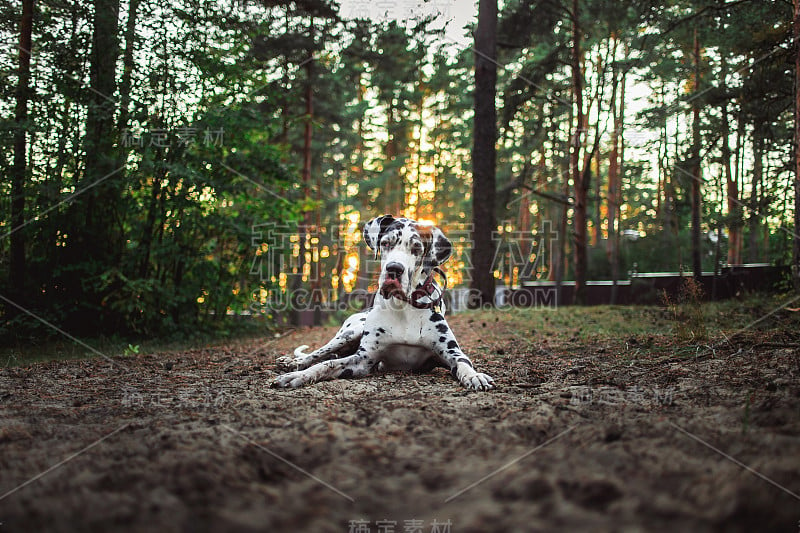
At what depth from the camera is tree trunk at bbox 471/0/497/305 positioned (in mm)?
11852

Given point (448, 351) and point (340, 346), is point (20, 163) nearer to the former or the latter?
point (340, 346)

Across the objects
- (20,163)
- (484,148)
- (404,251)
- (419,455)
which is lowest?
(419,455)

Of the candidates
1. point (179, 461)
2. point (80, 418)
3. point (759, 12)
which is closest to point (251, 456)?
point (179, 461)

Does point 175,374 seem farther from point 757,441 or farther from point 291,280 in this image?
point 291,280

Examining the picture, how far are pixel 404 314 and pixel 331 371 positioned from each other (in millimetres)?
867

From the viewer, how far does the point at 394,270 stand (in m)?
4.25

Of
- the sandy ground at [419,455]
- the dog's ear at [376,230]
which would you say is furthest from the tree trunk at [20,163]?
the dog's ear at [376,230]

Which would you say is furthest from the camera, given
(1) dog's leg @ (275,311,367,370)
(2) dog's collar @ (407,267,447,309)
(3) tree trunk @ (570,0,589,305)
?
(3) tree trunk @ (570,0,589,305)

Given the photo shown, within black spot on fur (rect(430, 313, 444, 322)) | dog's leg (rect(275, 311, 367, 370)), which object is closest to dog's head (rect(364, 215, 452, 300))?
black spot on fur (rect(430, 313, 444, 322))

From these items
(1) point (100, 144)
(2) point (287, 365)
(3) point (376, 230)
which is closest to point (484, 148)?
(3) point (376, 230)

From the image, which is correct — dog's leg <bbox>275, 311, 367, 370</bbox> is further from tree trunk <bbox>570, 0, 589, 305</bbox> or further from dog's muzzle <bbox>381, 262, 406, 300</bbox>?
tree trunk <bbox>570, 0, 589, 305</bbox>

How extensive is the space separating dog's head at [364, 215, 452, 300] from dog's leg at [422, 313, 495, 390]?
416 mm

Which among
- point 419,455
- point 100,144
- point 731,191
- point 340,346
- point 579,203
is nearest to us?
point 419,455

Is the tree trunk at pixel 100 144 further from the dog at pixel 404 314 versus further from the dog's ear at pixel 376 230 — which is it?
the dog at pixel 404 314
